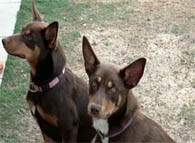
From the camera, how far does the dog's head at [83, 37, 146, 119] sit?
425 cm

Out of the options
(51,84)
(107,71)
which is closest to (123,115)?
(107,71)

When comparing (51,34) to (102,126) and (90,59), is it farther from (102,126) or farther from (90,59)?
(102,126)

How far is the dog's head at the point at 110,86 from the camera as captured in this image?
4.25 meters

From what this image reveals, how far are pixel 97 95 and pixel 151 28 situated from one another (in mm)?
3965

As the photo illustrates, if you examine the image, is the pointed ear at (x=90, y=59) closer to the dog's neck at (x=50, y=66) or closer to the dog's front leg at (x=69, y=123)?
the dog's neck at (x=50, y=66)

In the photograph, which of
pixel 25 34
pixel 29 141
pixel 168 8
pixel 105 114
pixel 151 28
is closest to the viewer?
pixel 105 114

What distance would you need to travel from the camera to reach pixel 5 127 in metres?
5.90

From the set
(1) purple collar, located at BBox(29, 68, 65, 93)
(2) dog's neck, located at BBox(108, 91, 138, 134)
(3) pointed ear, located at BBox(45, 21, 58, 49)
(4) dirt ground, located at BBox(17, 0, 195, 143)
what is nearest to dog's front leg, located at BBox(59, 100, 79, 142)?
(1) purple collar, located at BBox(29, 68, 65, 93)

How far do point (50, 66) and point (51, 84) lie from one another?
7.6 inches

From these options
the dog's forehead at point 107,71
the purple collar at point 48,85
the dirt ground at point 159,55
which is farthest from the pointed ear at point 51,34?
the dirt ground at point 159,55

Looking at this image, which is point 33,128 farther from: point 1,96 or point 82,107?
point 82,107

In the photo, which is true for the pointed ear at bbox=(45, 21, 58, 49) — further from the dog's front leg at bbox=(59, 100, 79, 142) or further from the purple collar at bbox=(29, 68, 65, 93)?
the dog's front leg at bbox=(59, 100, 79, 142)

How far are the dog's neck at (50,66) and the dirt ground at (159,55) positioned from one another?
3.91 feet

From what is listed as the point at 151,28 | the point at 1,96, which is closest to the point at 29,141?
the point at 1,96
